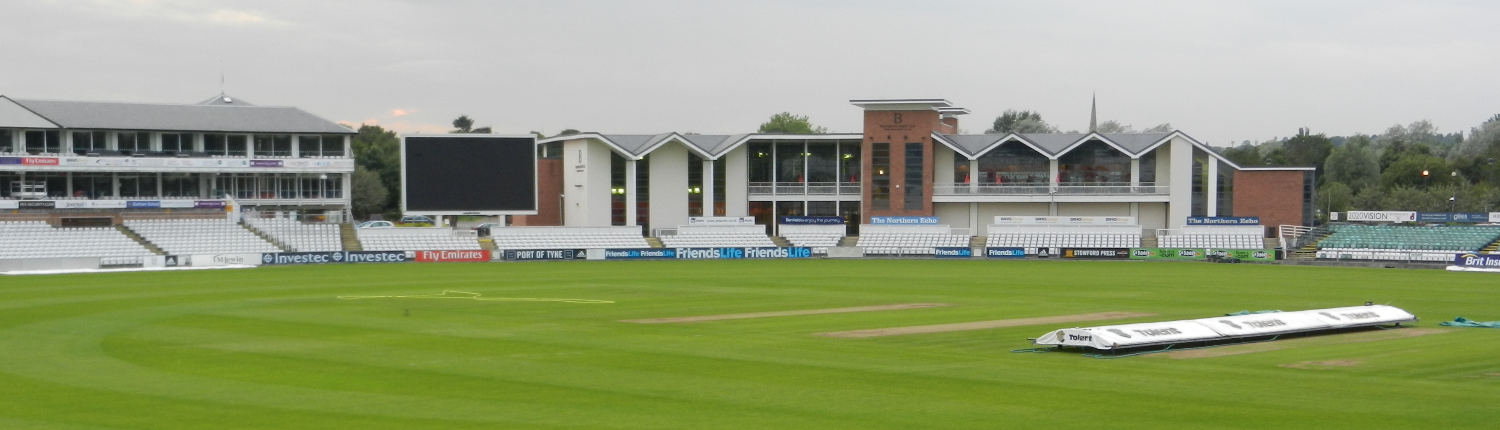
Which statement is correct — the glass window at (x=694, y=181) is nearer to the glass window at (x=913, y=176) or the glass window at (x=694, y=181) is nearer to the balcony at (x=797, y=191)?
the balcony at (x=797, y=191)

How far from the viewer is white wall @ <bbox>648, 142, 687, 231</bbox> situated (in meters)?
69.8

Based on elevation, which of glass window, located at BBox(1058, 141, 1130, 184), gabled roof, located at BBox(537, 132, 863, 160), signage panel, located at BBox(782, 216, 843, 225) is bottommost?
signage panel, located at BBox(782, 216, 843, 225)

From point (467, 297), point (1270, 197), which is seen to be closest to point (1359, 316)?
point (467, 297)

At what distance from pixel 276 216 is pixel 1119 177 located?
44.2 meters

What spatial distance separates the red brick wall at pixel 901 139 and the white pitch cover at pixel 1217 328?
1705 inches

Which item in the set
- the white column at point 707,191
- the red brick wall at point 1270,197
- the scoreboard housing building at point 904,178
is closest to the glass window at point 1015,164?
the scoreboard housing building at point 904,178

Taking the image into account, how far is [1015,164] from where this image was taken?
70875 mm

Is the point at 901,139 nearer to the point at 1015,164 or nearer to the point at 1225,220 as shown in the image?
the point at 1015,164

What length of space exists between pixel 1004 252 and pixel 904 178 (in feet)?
28.2

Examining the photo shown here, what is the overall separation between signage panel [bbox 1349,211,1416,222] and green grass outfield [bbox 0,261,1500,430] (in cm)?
2699

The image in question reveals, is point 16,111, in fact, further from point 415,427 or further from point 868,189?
point 415,427

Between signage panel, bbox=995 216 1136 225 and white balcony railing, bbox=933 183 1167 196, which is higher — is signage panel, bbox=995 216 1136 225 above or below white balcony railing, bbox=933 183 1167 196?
below

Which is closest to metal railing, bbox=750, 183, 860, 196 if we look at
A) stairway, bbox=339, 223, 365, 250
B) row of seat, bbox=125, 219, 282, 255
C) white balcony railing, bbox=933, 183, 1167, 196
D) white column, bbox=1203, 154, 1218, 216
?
white balcony railing, bbox=933, 183, 1167, 196

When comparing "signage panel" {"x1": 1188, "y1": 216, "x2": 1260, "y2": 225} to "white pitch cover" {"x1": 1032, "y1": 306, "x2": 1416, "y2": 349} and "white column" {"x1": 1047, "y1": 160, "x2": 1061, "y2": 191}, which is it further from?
"white pitch cover" {"x1": 1032, "y1": 306, "x2": 1416, "y2": 349}
